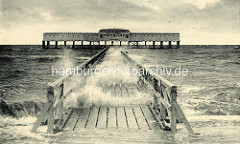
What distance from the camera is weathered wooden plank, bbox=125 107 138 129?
200 inches

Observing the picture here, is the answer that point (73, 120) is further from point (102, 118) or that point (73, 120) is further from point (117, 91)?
point (117, 91)

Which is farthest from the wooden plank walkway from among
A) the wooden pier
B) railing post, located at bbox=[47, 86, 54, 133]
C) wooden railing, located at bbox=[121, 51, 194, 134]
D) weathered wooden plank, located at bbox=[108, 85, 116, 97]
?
weathered wooden plank, located at bbox=[108, 85, 116, 97]

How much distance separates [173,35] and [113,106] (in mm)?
82811

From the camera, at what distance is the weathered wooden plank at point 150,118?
5047mm

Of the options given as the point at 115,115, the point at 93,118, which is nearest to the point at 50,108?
the point at 93,118

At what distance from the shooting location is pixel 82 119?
217 inches

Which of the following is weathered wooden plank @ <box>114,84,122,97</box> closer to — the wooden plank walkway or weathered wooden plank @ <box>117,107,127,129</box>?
the wooden plank walkway

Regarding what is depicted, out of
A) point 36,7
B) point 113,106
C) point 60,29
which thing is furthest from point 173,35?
point 113,106

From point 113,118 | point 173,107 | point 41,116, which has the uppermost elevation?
point 173,107

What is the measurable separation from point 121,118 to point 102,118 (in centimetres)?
38

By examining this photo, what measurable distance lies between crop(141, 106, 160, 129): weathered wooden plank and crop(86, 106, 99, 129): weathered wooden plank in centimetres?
102

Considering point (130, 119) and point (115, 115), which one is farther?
point (115, 115)

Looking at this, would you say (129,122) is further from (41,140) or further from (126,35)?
(126,35)

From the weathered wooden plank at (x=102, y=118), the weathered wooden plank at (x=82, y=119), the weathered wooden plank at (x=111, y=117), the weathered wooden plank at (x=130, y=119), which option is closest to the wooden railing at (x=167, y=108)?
the weathered wooden plank at (x=130, y=119)
